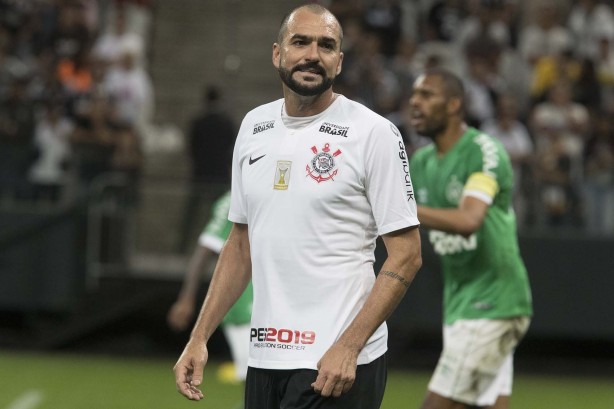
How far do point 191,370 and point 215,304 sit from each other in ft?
1.06

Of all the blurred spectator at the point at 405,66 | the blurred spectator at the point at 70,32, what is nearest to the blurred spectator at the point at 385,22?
the blurred spectator at the point at 405,66

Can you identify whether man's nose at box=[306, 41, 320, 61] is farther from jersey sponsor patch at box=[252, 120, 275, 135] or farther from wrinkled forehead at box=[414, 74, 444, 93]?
wrinkled forehead at box=[414, 74, 444, 93]

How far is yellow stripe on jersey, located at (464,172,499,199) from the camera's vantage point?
7.64 m

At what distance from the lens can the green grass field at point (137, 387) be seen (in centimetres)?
1313

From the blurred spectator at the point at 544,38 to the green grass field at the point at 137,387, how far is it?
4869 millimetres

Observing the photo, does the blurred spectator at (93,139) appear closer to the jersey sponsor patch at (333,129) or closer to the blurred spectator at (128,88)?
the blurred spectator at (128,88)

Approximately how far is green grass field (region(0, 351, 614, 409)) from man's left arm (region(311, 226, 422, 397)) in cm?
767

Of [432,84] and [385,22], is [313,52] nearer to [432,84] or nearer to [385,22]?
[432,84]

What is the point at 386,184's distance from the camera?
5.26m

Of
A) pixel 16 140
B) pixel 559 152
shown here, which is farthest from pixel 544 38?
pixel 16 140

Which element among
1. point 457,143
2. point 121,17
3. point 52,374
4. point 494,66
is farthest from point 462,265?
point 121,17

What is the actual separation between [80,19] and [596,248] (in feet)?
27.2

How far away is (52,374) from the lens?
14992 mm

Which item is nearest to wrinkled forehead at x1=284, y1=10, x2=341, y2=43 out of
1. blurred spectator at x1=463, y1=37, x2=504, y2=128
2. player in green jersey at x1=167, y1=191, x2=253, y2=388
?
player in green jersey at x1=167, y1=191, x2=253, y2=388
